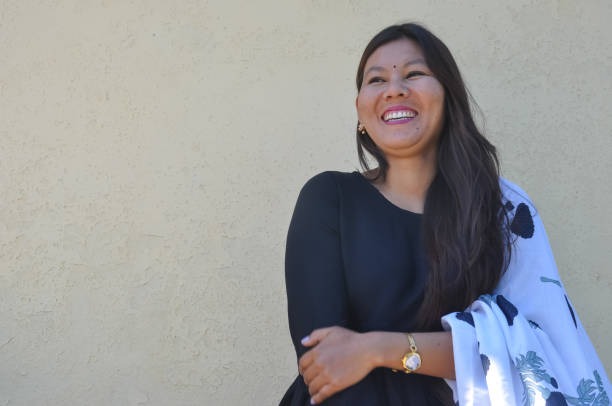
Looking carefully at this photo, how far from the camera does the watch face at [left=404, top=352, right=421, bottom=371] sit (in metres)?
1.97

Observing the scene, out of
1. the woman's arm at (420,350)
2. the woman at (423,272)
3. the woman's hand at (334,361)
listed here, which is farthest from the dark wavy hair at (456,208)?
the woman's hand at (334,361)

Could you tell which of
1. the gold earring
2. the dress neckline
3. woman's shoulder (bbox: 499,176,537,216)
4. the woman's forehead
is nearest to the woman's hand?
the dress neckline

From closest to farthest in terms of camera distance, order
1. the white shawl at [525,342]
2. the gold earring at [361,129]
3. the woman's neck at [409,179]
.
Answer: the white shawl at [525,342], the woman's neck at [409,179], the gold earring at [361,129]

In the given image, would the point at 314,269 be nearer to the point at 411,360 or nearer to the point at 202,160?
the point at 411,360

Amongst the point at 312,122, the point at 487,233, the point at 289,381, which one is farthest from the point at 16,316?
the point at 487,233

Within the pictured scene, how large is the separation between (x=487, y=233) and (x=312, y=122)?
3.78 feet

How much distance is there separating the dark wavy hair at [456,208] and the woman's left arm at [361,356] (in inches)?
5.2

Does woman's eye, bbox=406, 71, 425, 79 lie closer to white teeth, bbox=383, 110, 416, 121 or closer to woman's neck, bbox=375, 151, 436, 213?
white teeth, bbox=383, 110, 416, 121

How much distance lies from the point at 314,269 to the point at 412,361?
394mm

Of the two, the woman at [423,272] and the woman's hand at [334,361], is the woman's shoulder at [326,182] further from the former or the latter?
the woman's hand at [334,361]

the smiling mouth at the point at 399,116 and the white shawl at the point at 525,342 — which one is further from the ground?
the smiling mouth at the point at 399,116

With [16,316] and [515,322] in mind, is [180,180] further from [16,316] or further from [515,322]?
[515,322]

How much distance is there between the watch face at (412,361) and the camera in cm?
197

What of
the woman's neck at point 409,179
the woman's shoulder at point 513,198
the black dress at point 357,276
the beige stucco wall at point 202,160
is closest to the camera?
the black dress at point 357,276
